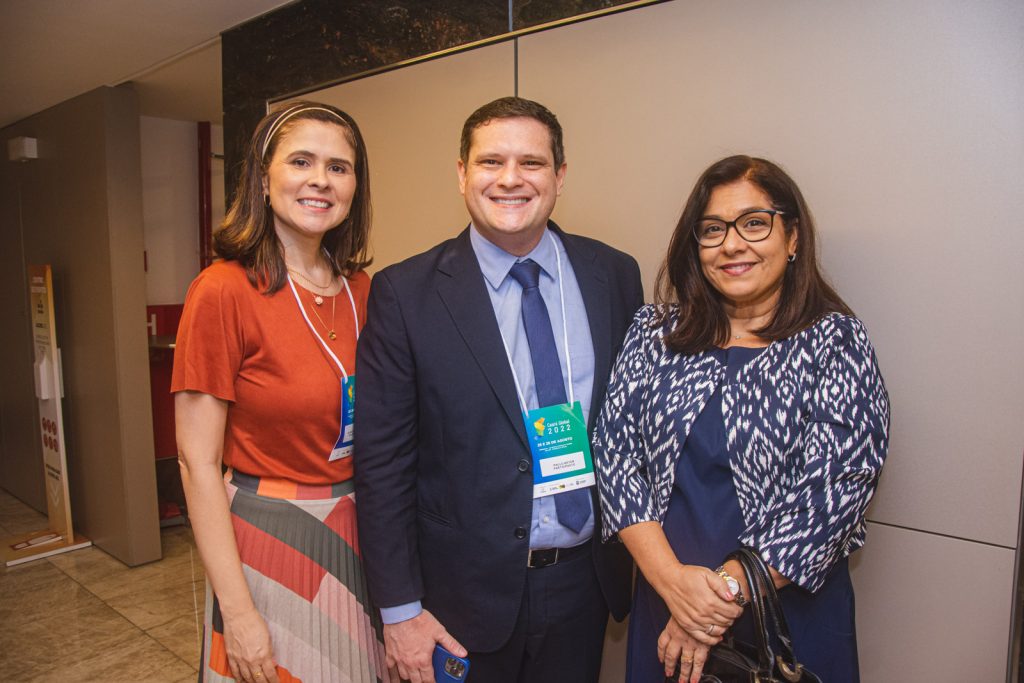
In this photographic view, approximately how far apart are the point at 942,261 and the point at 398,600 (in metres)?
1.49

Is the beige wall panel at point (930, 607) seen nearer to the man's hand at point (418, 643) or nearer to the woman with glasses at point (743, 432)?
the woman with glasses at point (743, 432)

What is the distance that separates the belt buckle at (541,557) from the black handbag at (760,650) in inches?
15.9

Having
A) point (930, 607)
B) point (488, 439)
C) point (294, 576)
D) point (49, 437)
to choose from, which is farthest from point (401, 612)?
point (49, 437)

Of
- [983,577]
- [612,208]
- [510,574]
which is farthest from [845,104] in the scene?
[510,574]

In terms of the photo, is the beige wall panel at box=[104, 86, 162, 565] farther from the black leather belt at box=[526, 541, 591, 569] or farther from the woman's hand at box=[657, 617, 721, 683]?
the woman's hand at box=[657, 617, 721, 683]

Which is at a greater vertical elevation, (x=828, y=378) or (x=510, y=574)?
(x=828, y=378)

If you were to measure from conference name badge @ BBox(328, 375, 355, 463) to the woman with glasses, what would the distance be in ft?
2.00

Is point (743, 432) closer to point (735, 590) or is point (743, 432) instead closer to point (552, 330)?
point (735, 590)

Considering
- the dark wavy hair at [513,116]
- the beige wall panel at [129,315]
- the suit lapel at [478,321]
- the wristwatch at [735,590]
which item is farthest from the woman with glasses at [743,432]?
the beige wall panel at [129,315]

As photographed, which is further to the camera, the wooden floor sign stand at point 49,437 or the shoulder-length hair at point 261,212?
the wooden floor sign stand at point 49,437

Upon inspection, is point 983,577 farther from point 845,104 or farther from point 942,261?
point 845,104

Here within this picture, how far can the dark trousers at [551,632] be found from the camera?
1.68 metres

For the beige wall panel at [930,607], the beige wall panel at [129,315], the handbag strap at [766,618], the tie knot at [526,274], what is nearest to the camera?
the handbag strap at [766,618]

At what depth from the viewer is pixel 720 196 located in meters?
1.60
